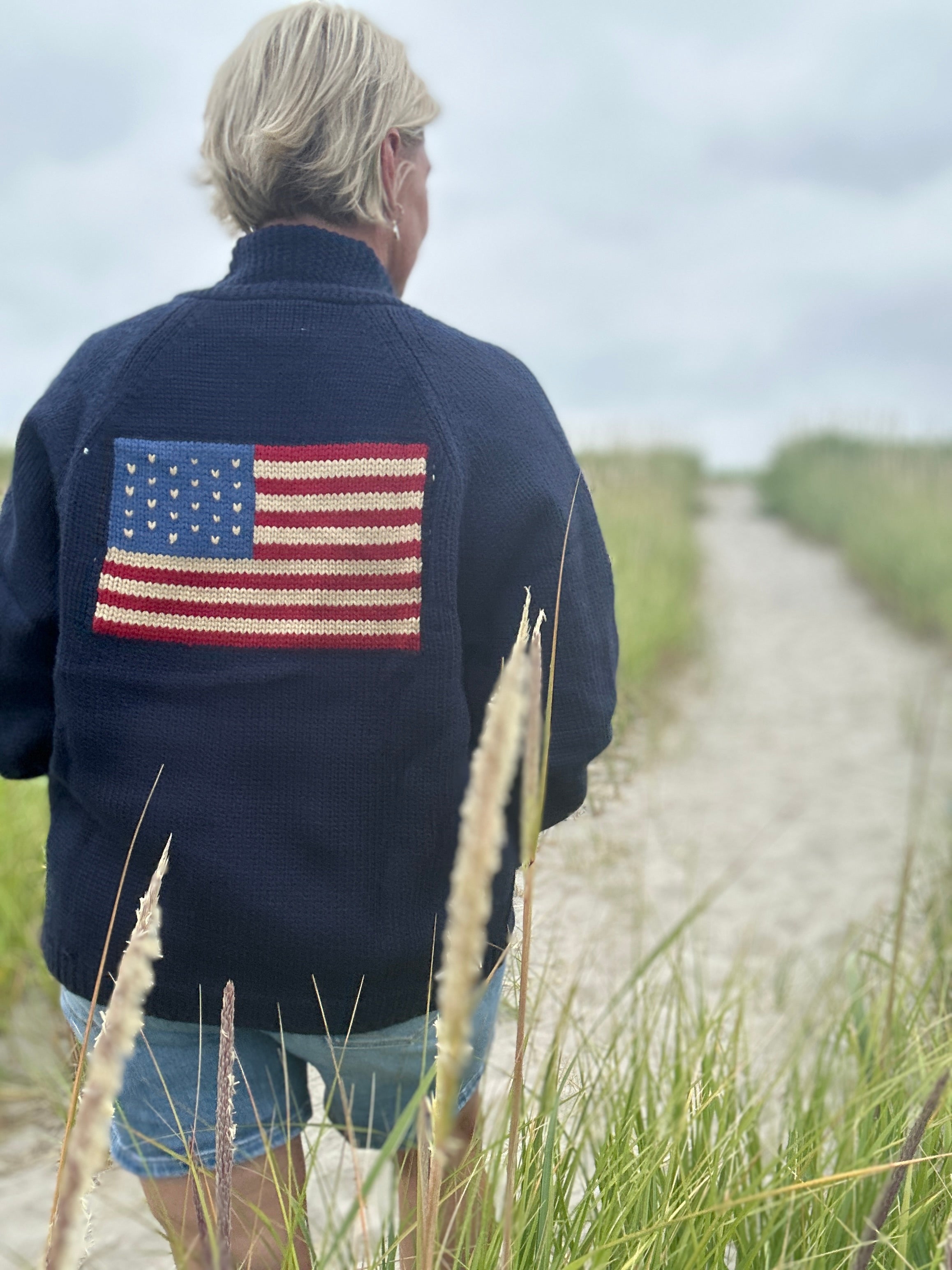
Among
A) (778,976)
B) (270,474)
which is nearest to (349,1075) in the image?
(270,474)

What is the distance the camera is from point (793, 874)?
12.7 feet

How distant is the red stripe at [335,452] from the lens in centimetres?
109

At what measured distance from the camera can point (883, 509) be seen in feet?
36.5

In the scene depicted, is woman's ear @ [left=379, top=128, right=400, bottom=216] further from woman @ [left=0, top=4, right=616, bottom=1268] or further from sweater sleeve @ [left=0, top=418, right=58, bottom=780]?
sweater sleeve @ [left=0, top=418, right=58, bottom=780]

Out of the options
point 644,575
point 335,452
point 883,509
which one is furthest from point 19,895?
point 883,509

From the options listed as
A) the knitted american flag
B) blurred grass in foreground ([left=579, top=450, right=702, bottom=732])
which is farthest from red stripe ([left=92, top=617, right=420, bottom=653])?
blurred grass in foreground ([left=579, top=450, right=702, bottom=732])

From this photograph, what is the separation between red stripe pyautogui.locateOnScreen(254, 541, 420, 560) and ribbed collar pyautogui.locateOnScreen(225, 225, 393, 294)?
301 millimetres

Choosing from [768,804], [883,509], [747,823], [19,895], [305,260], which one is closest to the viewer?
[305,260]

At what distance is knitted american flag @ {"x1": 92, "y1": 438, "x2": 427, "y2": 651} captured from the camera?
1.09m

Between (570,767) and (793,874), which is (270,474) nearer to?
(570,767)

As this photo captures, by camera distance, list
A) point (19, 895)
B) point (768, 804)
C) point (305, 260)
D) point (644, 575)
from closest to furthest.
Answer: point (305, 260) < point (19, 895) < point (768, 804) < point (644, 575)

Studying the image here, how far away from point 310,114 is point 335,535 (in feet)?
1.55

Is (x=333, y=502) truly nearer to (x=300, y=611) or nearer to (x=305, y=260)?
(x=300, y=611)

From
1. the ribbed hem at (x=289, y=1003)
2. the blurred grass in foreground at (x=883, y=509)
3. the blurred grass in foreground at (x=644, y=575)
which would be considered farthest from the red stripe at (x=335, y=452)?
the blurred grass in foreground at (x=883, y=509)
